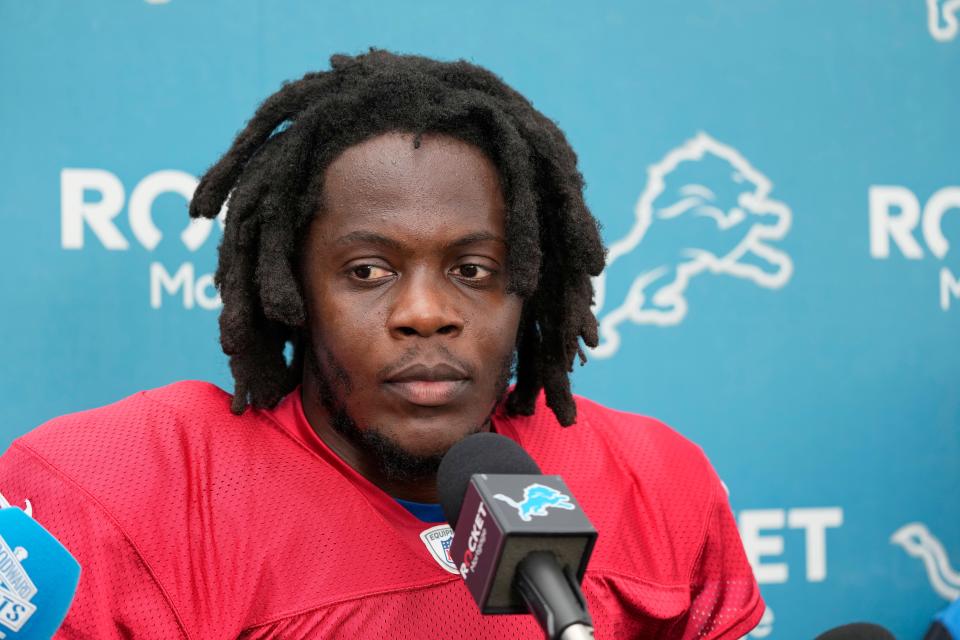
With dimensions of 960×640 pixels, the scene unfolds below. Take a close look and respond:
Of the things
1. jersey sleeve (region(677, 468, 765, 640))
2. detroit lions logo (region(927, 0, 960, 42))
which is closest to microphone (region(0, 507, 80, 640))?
jersey sleeve (region(677, 468, 765, 640))

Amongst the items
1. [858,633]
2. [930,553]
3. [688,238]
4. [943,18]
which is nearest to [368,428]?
[858,633]

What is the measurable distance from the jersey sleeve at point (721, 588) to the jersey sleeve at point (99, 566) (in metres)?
0.67

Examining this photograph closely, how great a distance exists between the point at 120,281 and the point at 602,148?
2.74 feet

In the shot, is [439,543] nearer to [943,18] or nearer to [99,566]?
[99,566]

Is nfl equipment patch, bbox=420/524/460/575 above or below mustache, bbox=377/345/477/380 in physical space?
below

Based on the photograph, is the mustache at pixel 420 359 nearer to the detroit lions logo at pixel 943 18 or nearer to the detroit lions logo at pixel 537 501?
the detroit lions logo at pixel 537 501

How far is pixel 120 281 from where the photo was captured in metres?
1.62

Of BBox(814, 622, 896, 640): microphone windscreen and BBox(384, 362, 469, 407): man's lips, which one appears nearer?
BBox(814, 622, 896, 640): microphone windscreen

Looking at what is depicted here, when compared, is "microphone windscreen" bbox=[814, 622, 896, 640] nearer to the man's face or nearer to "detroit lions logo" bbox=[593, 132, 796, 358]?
the man's face

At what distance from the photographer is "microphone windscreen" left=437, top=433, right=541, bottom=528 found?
3.05 ft

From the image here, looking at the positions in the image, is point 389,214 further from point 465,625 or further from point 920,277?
point 920,277

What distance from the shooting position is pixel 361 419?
1.24m

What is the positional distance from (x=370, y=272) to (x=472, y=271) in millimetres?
121

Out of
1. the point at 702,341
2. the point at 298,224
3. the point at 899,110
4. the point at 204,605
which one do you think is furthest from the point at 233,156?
the point at 899,110
